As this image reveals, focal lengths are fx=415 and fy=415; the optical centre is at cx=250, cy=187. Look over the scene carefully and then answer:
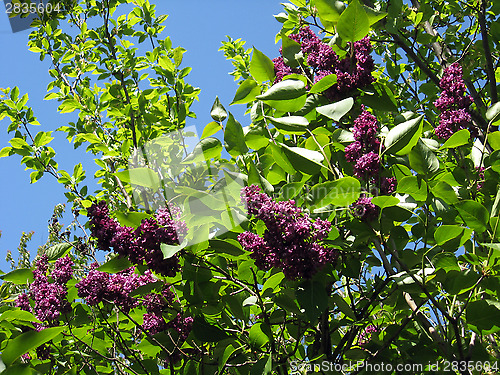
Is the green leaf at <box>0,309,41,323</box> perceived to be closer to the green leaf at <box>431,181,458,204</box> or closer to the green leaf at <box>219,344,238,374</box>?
the green leaf at <box>219,344,238,374</box>

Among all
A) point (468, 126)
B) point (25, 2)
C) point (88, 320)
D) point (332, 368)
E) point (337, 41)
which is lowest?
point (332, 368)

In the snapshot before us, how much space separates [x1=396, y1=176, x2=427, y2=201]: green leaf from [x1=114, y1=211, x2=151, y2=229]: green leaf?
79 cm

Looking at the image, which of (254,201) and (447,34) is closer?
(254,201)

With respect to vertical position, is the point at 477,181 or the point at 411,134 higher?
the point at 411,134

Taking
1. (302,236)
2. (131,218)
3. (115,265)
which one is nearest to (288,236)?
(302,236)

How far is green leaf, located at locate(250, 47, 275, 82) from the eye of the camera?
1.77m

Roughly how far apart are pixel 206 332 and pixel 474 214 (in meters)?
1.04

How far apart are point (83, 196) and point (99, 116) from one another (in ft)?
2.51

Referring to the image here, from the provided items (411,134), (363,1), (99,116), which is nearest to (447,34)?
(363,1)

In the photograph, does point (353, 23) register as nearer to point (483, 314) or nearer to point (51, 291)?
point (483, 314)

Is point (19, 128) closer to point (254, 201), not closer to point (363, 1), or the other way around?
point (363, 1)

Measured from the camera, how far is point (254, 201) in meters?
1.20

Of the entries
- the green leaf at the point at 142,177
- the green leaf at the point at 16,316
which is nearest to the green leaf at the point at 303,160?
the green leaf at the point at 142,177

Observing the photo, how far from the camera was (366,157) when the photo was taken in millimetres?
1323
